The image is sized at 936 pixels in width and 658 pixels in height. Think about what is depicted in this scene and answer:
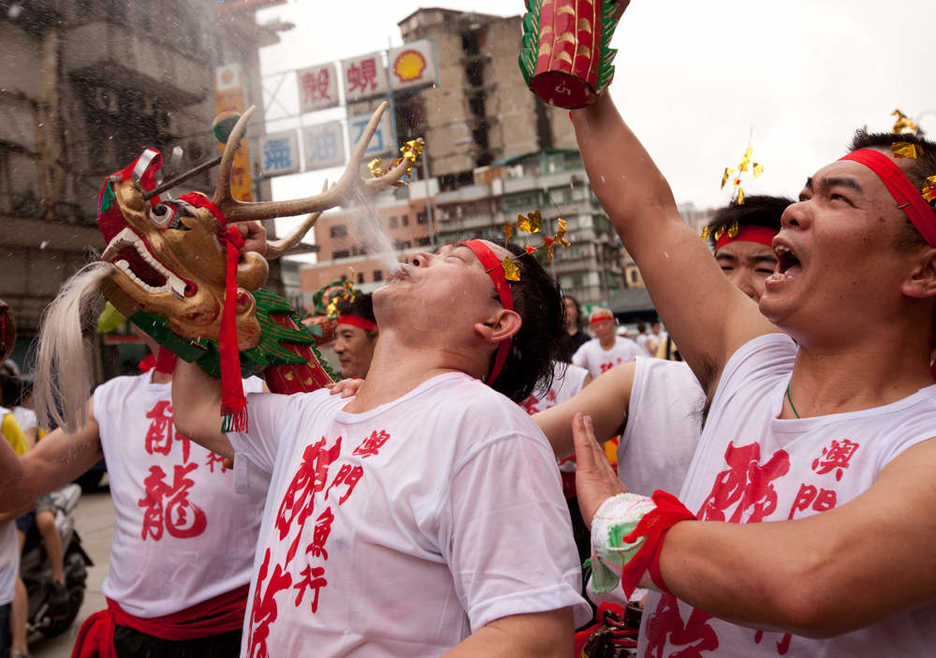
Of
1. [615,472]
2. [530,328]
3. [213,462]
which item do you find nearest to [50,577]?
[213,462]

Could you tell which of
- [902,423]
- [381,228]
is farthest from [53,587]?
[902,423]

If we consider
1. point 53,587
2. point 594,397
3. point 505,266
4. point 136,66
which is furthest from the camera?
point 53,587

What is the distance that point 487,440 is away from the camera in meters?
1.30

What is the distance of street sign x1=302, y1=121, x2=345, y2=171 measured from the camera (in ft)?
9.34

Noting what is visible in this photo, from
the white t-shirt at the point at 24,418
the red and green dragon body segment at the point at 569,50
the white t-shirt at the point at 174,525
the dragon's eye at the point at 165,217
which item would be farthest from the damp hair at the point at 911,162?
the white t-shirt at the point at 24,418

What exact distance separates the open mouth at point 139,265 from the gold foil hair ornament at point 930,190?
1.50 meters

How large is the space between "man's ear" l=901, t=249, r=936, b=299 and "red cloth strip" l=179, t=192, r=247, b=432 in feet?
4.34

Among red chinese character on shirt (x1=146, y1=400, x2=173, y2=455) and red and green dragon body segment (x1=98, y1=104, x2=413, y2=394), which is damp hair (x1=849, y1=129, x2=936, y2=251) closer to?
red and green dragon body segment (x1=98, y1=104, x2=413, y2=394)

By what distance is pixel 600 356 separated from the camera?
7133 mm

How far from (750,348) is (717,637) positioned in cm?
57

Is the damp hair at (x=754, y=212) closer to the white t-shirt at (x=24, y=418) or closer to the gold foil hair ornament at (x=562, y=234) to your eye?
the gold foil hair ornament at (x=562, y=234)

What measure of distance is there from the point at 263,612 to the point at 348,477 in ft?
0.95

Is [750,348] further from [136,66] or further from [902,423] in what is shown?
[136,66]

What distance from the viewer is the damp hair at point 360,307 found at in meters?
4.21
